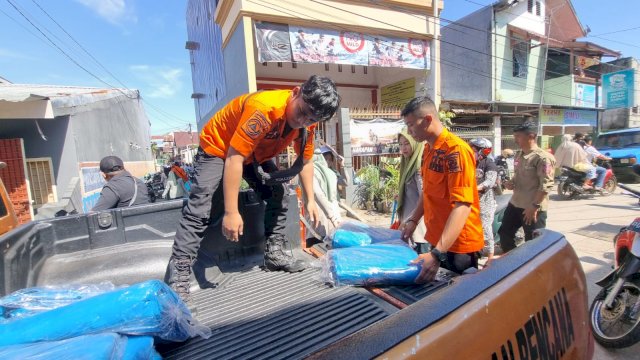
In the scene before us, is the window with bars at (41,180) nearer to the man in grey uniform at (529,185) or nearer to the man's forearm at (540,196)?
the man in grey uniform at (529,185)

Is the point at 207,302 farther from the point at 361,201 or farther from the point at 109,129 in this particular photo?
the point at 109,129

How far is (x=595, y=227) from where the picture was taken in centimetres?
577

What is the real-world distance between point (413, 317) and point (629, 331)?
263 cm

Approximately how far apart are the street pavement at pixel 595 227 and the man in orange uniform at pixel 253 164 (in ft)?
8.77

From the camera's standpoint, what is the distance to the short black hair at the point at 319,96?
1.88 m

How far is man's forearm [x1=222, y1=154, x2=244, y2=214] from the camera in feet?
6.09

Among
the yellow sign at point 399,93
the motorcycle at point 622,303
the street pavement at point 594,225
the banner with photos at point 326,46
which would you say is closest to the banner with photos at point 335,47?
the banner with photos at point 326,46

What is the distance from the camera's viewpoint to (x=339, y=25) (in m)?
8.65

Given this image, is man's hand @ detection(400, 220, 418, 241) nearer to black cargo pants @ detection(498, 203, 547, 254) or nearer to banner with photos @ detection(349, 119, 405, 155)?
black cargo pants @ detection(498, 203, 547, 254)

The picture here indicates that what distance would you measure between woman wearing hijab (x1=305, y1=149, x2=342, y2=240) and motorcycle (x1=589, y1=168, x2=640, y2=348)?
2450mm

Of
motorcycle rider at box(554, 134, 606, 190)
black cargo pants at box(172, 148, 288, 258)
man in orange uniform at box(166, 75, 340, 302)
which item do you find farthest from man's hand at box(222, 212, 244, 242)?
motorcycle rider at box(554, 134, 606, 190)

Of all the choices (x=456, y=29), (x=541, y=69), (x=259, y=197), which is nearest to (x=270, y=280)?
(x=259, y=197)

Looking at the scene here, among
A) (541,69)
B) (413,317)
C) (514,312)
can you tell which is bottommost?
(514,312)

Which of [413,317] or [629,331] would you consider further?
[629,331]
